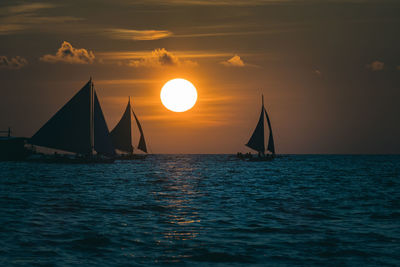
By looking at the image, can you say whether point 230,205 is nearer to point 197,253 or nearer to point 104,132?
point 197,253

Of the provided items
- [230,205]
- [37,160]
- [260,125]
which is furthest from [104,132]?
[230,205]

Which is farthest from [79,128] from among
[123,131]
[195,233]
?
[195,233]

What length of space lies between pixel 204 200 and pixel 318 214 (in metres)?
10.4

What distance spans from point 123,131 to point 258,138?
112 feet

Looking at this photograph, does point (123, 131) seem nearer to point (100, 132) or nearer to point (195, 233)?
point (100, 132)

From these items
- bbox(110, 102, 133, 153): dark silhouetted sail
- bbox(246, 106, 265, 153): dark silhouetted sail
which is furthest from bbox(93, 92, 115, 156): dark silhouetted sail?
bbox(246, 106, 265, 153): dark silhouetted sail

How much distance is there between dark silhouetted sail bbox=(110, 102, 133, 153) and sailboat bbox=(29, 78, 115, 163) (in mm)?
34054

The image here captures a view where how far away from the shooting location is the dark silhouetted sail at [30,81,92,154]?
268ft

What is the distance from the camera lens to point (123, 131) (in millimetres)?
124188

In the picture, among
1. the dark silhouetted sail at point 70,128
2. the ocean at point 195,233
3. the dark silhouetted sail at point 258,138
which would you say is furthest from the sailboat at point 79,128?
the ocean at point 195,233

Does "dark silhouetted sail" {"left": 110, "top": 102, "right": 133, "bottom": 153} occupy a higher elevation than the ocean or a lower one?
higher

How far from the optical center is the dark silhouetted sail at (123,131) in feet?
404

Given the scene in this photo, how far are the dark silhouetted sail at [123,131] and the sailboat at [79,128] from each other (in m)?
34.1

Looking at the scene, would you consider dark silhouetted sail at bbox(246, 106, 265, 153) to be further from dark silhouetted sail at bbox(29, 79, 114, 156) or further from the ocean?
the ocean
